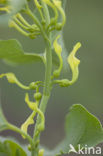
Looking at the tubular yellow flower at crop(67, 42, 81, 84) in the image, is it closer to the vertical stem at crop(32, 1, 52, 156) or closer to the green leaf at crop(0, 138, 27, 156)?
the vertical stem at crop(32, 1, 52, 156)

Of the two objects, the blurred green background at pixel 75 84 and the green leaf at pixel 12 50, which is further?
the blurred green background at pixel 75 84

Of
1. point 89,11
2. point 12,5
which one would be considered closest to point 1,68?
point 89,11

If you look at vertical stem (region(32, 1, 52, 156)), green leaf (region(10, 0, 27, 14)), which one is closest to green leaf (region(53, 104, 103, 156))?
vertical stem (region(32, 1, 52, 156))

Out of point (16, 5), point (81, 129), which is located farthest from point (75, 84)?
point (16, 5)

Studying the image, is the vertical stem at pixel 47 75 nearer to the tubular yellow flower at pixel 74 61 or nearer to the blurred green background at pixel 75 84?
the tubular yellow flower at pixel 74 61

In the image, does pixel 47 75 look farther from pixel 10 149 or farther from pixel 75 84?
pixel 75 84

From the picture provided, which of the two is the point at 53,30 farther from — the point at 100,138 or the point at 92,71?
the point at 92,71

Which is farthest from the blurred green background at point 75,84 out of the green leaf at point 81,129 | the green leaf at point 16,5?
the green leaf at point 16,5
